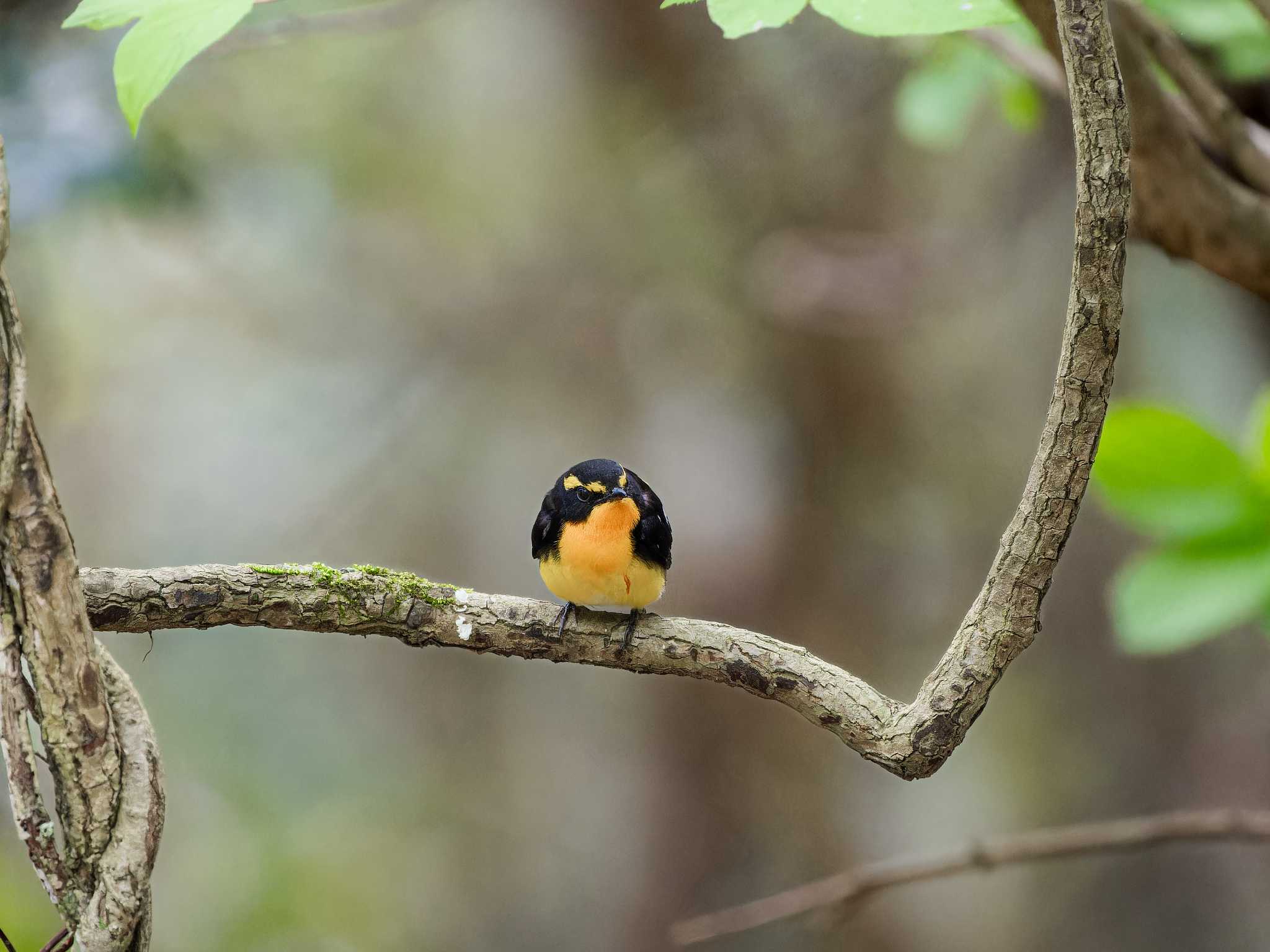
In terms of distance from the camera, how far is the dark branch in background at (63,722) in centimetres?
96

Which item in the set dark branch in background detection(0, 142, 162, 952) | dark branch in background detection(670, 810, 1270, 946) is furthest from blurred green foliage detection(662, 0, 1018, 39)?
dark branch in background detection(670, 810, 1270, 946)

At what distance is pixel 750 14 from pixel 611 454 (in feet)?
13.0

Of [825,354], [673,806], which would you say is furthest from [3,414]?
[673,806]

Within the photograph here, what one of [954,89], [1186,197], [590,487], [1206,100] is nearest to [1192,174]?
[1186,197]

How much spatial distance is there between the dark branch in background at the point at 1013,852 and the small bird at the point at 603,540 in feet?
2.01

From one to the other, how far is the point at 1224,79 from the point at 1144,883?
3.64 meters

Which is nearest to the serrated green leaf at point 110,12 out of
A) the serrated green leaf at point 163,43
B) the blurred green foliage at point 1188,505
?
the serrated green leaf at point 163,43

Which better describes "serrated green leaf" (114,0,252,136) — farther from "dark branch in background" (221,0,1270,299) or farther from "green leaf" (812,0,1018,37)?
"dark branch in background" (221,0,1270,299)

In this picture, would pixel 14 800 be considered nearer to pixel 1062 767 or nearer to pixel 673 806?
pixel 673 806

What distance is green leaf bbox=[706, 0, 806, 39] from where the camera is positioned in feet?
3.14

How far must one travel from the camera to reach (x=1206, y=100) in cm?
182

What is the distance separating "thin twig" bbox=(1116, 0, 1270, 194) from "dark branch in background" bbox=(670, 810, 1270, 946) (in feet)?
3.64

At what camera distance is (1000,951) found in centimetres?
526

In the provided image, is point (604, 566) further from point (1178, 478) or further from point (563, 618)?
point (1178, 478)
